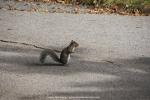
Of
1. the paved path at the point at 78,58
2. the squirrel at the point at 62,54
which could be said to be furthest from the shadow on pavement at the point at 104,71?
the squirrel at the point at 62,54

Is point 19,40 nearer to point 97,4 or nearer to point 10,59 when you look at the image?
point 10,59

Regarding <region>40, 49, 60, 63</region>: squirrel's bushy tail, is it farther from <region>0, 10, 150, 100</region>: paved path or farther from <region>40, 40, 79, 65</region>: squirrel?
<region>0, 10, 150, 100</region>: paved path

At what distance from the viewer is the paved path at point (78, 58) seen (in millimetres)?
7543

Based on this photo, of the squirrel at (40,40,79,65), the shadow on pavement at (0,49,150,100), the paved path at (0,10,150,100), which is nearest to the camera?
the shadow on pavement at (0,49,150,100)

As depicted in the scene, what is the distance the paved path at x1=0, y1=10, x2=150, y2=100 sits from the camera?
7543 mm

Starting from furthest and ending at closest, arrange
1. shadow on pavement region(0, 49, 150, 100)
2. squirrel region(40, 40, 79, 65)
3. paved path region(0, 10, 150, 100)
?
squirrel region(40, 40, 79, 65)
paved path region(0, 10, 150, 100)
shadow on pavement region(0, 49, 150, 100)

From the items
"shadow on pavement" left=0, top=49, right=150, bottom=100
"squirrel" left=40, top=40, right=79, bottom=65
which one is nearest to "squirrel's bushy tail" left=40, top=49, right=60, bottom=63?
"squirrel" left=40, top=40, right=79, bottom=65

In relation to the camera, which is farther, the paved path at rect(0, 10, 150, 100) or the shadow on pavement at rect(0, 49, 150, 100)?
the paved path at rect(0, 10, 150, 100)

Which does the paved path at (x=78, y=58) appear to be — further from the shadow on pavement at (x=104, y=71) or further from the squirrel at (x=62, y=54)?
the squirrel at (x=62, y=54)

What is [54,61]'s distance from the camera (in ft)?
29.8

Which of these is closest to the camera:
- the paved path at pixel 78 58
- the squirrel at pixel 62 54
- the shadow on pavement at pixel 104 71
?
the shadow on pavement at pixel 104 71

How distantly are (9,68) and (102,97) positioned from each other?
2.16 metres

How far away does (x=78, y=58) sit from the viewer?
377 inches

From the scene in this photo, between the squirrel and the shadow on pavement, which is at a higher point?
the squirrel
